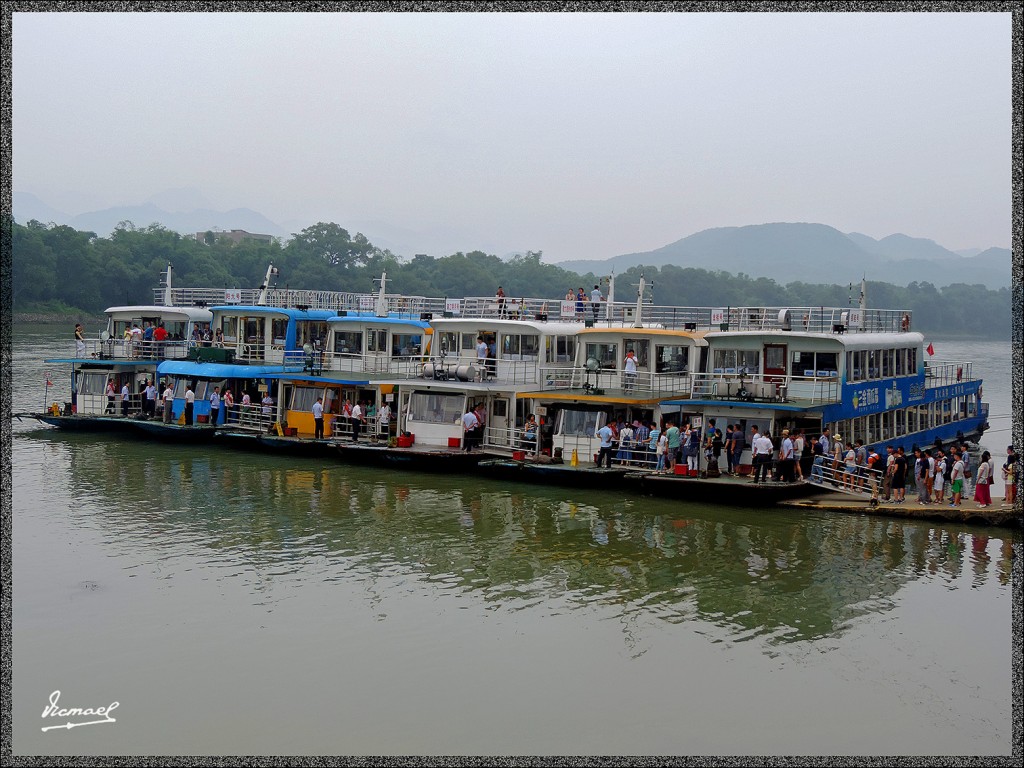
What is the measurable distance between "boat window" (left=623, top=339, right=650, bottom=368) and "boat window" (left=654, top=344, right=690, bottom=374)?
0.30 meters

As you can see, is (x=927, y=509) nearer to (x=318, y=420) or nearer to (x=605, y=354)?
(x=605, y=354)

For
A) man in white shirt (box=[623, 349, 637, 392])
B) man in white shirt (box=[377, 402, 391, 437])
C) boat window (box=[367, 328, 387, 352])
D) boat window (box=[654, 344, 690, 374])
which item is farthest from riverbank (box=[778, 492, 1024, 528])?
boat window (box=[367, 328, 387, 352])

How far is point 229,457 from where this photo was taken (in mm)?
35531

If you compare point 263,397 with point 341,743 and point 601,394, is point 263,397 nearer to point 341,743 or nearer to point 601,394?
point 601,394

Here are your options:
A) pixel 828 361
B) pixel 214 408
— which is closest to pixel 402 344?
pixel 214 408

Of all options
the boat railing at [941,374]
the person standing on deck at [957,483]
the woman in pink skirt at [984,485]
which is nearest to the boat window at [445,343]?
the person standing on deck at [957,483]

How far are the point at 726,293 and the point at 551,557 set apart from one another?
140051 mm

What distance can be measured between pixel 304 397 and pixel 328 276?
83.6m

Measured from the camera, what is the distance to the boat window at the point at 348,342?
41438mm

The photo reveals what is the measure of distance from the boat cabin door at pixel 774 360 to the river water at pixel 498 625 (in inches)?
184

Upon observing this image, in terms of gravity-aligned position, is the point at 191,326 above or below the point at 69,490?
above

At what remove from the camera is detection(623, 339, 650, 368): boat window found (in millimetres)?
33625

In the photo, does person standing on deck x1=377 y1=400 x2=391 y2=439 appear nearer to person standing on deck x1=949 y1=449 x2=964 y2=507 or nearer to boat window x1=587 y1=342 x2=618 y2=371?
boat window x1=587 y1=342 x2=618 y2=371

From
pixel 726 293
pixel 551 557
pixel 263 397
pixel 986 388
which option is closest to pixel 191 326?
pixel 263 397
